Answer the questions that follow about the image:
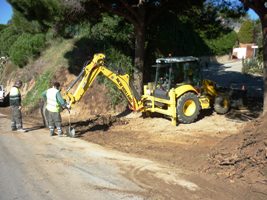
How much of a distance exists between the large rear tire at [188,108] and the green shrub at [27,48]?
16.5 metres

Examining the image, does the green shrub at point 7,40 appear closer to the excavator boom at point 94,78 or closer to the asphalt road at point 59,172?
the excavator boom at point 94,78

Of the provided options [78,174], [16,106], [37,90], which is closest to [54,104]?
[16,106]

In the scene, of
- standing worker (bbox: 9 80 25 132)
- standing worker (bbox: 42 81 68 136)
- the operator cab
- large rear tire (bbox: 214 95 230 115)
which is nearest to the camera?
standing worker (bbox: 42 81 68 136)

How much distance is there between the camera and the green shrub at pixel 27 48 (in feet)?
96.5

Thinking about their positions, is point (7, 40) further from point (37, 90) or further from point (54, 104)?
point (54, 104)

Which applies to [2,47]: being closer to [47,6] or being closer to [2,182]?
[47,6]

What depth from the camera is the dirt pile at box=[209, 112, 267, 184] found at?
8500 mm

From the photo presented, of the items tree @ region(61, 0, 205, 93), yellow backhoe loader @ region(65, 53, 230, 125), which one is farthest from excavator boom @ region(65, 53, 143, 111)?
tree @ region(61, 0, 205, 93)

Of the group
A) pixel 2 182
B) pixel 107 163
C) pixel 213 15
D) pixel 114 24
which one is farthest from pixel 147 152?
pixel 114 24

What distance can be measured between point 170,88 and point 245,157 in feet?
21.7

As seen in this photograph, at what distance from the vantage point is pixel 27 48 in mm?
29844

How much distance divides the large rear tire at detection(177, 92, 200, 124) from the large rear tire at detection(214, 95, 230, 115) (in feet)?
4.26

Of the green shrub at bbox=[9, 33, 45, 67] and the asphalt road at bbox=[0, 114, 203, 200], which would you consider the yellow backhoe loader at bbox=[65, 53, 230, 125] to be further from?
the green shrub at bbox=[9, 33, 45, 67]

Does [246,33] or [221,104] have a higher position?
[246,33]
